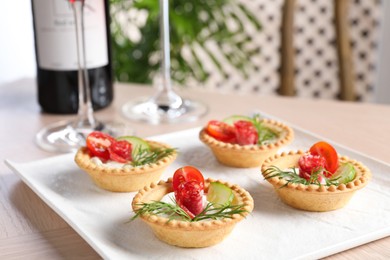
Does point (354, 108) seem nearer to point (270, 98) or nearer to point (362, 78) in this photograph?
point (270, 98)

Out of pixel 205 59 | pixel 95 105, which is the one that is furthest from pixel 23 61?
pixel 205 59

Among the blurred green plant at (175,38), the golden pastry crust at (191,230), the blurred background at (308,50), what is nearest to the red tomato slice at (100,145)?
the golden pastry crust at (191,230)

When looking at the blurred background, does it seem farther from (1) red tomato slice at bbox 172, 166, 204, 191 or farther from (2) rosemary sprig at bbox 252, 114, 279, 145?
(1) red tomato slice at bbox 172, 166, 204, 191

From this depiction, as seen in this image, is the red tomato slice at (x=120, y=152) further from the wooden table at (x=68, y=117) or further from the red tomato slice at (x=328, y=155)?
the red tomato slice at (x=328, y=155)

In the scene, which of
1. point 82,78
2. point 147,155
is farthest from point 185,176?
point 82,78

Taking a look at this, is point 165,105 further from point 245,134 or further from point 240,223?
point 240,223

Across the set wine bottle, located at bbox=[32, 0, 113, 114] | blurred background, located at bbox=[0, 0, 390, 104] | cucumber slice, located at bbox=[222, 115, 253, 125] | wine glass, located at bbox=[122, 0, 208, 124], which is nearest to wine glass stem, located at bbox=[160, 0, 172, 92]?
wine glass, located at bbox=[122, 0, 208, 124]
